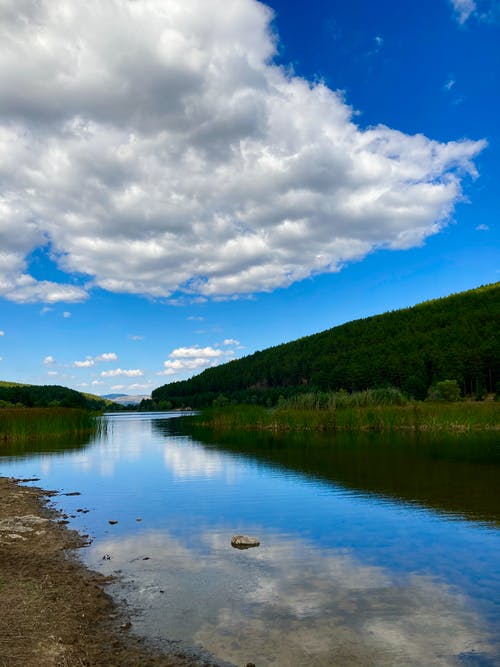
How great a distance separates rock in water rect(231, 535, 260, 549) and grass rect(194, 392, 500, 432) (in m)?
42.3

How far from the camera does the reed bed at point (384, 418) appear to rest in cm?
5206

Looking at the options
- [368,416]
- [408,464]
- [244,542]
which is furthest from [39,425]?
[244,542]

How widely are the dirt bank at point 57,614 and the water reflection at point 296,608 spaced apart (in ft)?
2.04

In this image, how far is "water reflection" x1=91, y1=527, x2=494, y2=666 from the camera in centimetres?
780

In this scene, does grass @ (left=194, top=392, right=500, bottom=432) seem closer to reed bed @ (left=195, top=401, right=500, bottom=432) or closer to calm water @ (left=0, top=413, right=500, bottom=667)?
reed bed @ (left=195, top=401, right=500, bottom=432)

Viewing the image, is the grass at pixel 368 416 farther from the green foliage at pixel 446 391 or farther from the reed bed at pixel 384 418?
the green foliage at pixel 446 391

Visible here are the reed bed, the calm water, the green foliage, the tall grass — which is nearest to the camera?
Answer: the calm water

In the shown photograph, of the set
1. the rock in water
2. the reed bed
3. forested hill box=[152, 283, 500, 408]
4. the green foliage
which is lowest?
the rock in water

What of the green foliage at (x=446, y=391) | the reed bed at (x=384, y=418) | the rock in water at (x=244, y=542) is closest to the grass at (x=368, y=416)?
the reed bed at (x=384, y=418)

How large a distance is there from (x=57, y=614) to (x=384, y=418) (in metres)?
49.4

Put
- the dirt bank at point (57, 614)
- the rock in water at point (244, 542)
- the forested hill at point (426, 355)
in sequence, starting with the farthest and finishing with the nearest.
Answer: the forested hill at point (426, 355) → the rock in water at point (244, 542) → the dirt bank at point (57, 614)

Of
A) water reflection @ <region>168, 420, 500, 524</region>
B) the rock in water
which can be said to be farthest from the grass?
the rock in water

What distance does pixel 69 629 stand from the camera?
8461 millimetres

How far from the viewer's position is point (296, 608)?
9.44 metres
